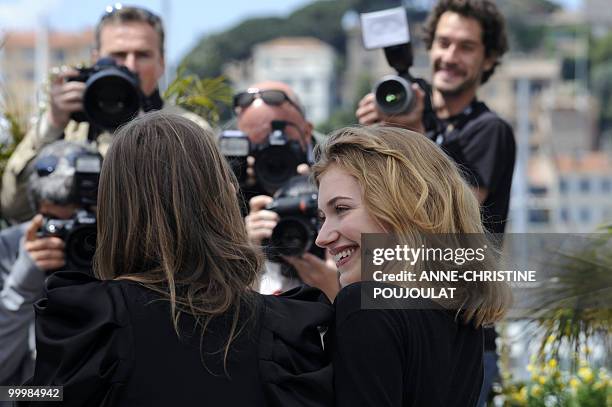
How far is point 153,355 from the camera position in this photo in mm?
2490

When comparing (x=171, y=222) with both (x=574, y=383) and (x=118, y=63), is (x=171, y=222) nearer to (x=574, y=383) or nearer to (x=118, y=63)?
(x=118, y=63)

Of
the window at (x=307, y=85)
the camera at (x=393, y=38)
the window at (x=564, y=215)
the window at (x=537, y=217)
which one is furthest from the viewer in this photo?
the window at (x=307, y=85)

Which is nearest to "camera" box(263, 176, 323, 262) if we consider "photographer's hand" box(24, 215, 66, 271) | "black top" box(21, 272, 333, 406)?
"photographer's hand" box(24, 215, 66, 271)

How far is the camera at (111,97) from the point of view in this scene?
14.3 feet

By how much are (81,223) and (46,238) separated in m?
0.14

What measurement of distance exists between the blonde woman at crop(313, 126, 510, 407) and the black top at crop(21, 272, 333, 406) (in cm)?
11

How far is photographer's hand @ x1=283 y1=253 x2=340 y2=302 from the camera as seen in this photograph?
→ 12.9 ft

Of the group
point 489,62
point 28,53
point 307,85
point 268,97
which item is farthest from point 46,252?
point 28,53

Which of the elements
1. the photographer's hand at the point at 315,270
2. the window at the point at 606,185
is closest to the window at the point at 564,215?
the window at the point at 606,185

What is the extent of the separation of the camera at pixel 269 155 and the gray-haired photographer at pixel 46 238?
492mm

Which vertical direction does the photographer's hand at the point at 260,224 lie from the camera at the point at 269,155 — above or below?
below

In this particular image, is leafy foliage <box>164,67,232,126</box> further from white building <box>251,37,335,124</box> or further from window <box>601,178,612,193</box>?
white building <box>251,37,335,124</box>

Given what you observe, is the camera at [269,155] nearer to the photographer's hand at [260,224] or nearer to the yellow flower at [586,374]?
the photographer's hand at [260,224]

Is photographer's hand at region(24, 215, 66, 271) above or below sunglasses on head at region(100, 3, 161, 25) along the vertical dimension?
below
